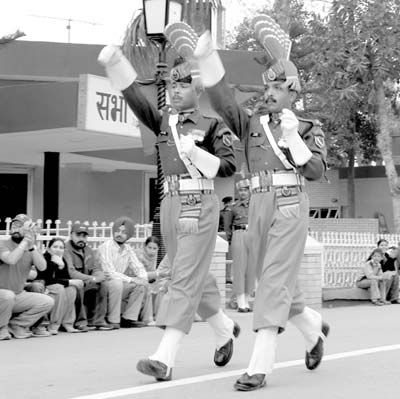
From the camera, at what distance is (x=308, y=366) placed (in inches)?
265

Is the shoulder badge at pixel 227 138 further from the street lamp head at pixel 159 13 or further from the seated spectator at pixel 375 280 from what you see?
the seated spectator at pixel 375 280

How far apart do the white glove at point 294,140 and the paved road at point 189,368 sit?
146 cm

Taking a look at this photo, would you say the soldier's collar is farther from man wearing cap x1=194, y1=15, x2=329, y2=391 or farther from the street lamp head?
the street lamp head

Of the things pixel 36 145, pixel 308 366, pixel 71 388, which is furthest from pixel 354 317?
pixel 36 145

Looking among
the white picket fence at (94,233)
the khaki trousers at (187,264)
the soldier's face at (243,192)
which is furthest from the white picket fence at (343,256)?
the khaki trousers at (187,264)

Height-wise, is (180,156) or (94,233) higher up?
(180,156)

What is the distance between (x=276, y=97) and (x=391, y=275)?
9953 mm

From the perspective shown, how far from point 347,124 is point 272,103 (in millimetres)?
32875

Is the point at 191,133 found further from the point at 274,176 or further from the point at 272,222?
the point at 272,222

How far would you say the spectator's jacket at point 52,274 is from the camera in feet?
34.1

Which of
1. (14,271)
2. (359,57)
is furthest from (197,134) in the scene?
(359,57)

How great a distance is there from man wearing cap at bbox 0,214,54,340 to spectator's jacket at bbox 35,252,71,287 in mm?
471

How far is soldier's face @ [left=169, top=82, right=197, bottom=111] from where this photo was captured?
21.9 ft

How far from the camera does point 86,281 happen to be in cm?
1073
